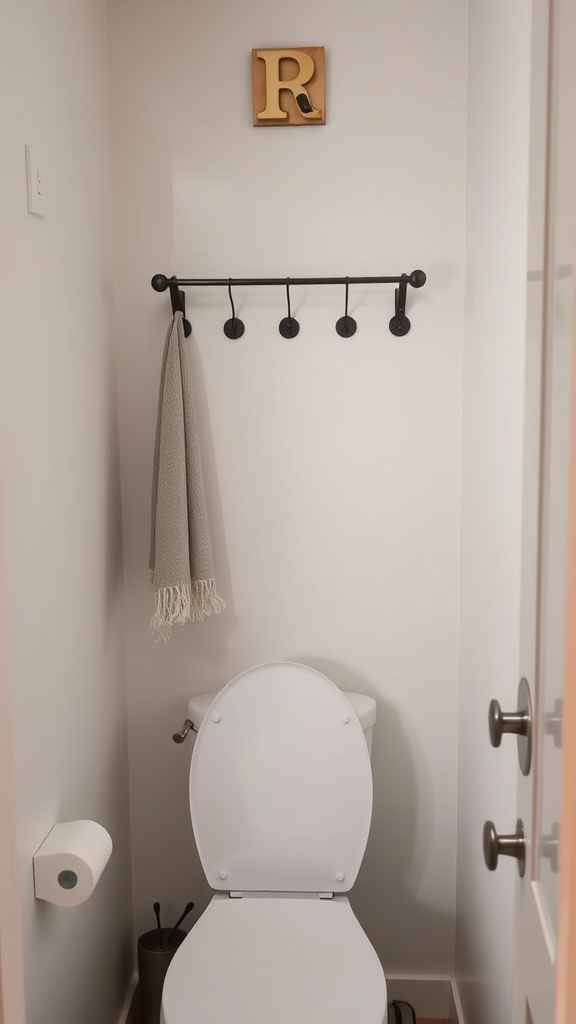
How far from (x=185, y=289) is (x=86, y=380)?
1.19 feet

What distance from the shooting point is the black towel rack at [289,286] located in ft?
6.34

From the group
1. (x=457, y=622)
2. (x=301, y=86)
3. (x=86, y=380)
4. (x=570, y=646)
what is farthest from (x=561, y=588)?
(x=301, y=86)

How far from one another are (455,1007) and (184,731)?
0.86 m

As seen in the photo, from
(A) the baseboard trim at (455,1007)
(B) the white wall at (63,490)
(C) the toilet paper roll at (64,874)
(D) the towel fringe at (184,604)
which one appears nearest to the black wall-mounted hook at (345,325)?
(B) the white wall at (63,490)

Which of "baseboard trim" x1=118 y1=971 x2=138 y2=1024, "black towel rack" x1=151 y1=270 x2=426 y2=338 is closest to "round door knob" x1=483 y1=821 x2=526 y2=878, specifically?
"black towel rack" x1=151 y1=270 x2=426 y2=338

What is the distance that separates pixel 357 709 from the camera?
1996 mm

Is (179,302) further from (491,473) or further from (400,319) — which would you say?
(491,473)

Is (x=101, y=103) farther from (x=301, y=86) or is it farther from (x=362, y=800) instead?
(x=362, y=800)

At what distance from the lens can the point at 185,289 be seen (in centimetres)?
204

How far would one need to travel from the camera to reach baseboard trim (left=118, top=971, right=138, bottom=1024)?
207 centimetres

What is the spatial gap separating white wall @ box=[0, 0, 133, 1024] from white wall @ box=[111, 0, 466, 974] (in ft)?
0.27

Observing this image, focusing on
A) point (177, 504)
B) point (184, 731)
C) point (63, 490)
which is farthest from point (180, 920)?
point (63, 490)

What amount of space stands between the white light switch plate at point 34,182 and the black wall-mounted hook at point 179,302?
17.8 inches

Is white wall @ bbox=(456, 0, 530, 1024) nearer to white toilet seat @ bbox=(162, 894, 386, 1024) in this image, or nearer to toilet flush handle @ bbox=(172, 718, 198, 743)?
white toilet seat @ bbox=(162, 894, 386, 1024)
